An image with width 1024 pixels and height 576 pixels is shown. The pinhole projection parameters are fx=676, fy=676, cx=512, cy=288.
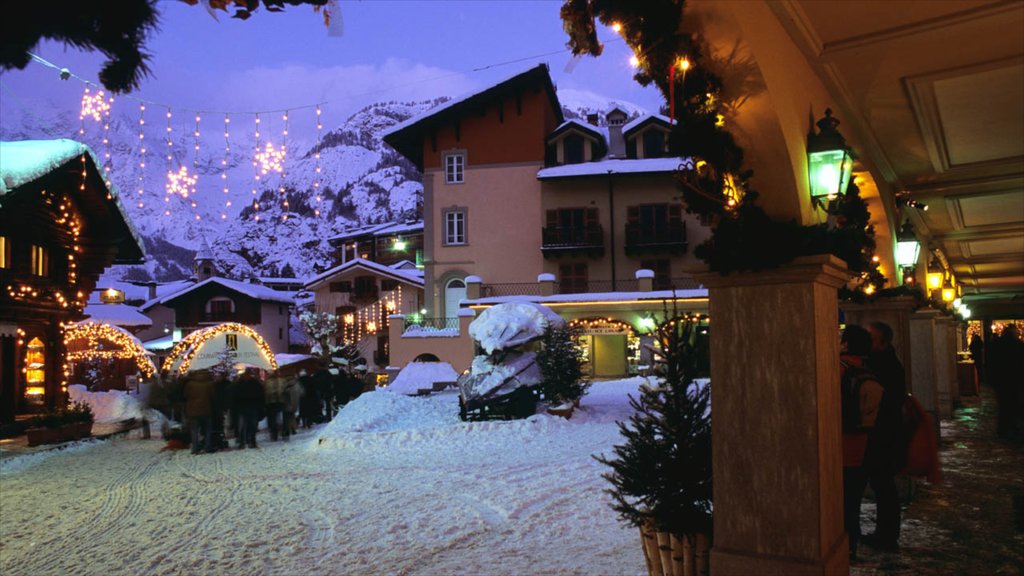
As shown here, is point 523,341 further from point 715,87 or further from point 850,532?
point 715,87

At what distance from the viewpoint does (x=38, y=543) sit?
7.29 m

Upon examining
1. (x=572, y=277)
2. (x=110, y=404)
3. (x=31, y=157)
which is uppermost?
(x=31, y=157)

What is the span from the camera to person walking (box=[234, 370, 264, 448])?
1420cm

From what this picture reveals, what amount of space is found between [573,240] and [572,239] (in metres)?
0.09

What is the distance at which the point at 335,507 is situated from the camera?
8391 mm

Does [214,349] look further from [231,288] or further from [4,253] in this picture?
[231,288]

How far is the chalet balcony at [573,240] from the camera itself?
33.5 m

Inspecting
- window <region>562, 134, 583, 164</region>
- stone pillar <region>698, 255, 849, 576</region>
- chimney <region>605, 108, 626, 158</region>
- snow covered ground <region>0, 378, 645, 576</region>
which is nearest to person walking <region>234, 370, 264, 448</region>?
snow covered ground <region>0, 378, 645, 576</region>

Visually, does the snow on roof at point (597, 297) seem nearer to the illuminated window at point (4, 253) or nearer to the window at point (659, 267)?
the window at point (659, 267)

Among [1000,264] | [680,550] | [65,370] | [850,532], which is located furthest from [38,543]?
[1000,264]

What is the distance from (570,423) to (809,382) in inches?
461

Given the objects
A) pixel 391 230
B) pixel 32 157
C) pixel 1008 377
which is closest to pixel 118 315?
pixel 391 230

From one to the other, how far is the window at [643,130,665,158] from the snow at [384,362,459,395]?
16.8m

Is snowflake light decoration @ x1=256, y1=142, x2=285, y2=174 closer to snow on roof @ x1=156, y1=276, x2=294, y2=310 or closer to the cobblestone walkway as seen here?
the cobblestone walkway
